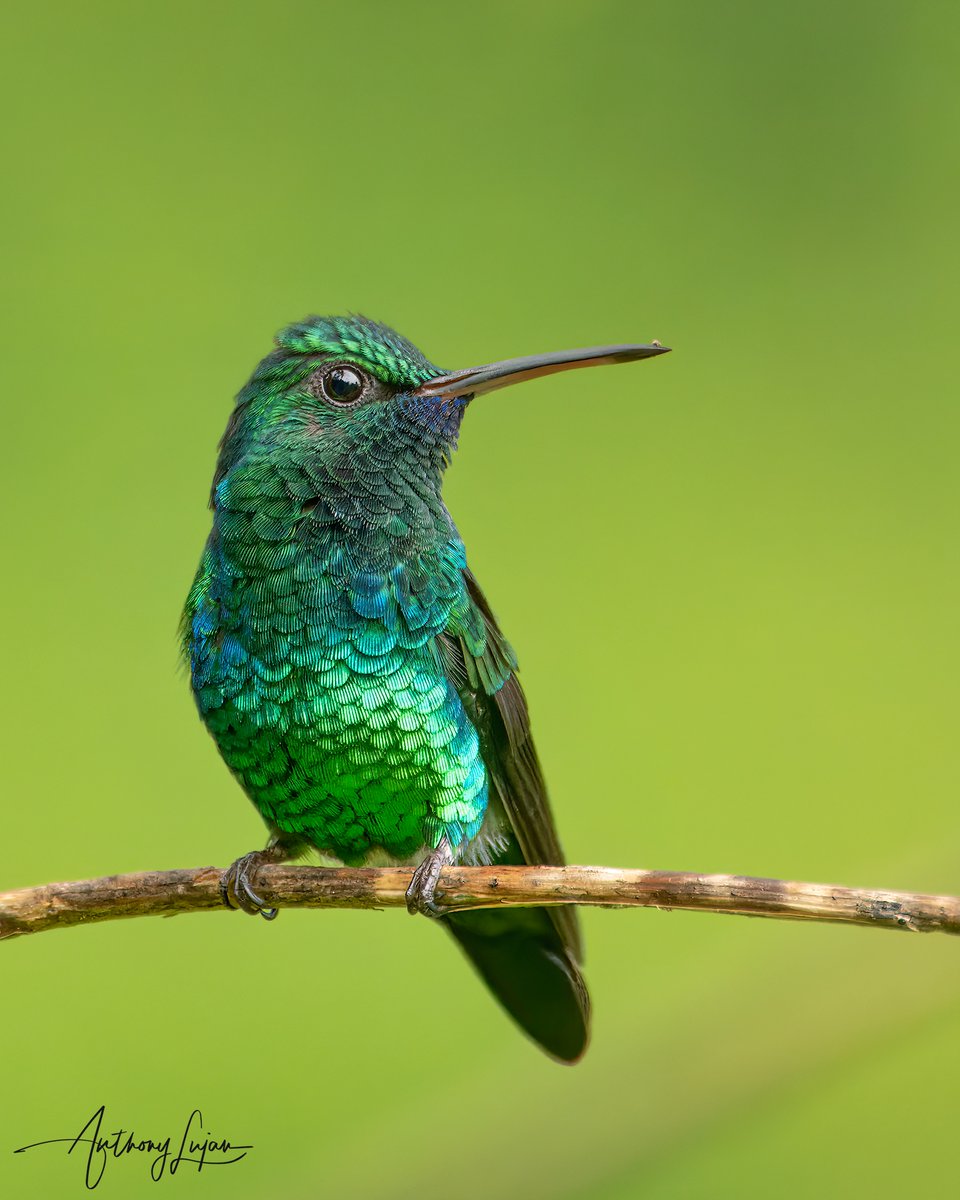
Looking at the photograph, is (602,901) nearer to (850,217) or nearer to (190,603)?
(190,603)

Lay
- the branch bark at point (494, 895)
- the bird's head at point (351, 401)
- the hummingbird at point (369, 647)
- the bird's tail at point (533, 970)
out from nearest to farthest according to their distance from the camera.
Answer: the branch bark at point (494, 895) < the hummingbird at point (369, 647) < the bird's head at point (351, 401) < the bird's tail at point (533, 970)

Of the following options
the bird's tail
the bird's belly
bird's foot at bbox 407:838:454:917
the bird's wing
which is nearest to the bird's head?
the bird's wing

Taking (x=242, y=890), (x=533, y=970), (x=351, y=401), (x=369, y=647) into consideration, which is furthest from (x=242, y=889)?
(x=351, y=401)

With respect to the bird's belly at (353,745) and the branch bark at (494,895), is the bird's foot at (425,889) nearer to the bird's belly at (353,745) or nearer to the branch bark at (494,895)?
the branch bark at (494,895)

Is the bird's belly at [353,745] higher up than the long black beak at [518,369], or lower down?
lower down

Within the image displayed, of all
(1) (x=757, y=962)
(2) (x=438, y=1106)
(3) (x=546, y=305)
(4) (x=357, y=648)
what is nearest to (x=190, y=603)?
(4) (x=357, y=648)

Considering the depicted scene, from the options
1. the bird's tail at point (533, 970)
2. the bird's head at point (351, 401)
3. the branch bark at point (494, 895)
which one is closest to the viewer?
the branch bark at point (494, 895)

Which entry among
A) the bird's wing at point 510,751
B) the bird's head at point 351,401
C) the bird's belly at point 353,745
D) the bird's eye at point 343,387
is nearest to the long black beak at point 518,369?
the bird's head at point 351,401
